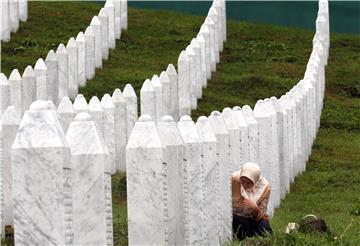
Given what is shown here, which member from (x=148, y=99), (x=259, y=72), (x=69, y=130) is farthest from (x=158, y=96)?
(x=69, y=130)

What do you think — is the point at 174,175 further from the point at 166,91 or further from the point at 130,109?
the point at 166,91

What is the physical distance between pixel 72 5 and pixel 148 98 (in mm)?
20915

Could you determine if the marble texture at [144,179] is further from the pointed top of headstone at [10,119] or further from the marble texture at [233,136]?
the marble texture at [233,136]

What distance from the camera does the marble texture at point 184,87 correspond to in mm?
26859

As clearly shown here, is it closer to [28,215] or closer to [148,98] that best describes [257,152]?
[148,98]

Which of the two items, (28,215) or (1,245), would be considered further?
(1,245)

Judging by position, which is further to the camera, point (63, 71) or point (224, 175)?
point (63, 71)

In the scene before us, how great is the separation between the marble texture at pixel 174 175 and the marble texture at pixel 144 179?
0.53 meters

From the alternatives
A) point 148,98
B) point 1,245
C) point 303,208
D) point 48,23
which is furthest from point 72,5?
point 1,245

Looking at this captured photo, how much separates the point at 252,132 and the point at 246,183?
2.41 meters

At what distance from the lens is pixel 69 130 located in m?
7.96

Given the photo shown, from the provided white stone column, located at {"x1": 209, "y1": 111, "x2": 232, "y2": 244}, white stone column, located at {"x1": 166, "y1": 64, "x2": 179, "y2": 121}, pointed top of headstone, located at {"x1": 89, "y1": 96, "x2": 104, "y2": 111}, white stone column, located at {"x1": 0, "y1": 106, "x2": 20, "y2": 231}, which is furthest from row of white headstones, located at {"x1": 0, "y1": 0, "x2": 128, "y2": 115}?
white stone column, located at {"x1": 209, "y1": 111, "x2": 232, "y2": 244}

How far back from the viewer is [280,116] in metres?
19.4

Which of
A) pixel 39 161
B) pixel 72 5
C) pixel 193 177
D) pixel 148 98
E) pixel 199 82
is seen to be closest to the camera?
pixel 39 161
